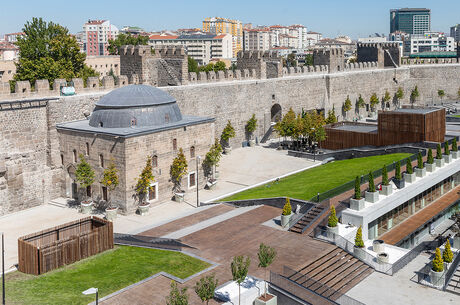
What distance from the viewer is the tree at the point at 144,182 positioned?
80.9 feet

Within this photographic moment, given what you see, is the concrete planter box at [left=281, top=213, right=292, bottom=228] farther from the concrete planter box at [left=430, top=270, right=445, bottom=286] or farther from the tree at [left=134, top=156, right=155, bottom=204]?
the tree at [left=134, top=156, right=155, bottom=204]

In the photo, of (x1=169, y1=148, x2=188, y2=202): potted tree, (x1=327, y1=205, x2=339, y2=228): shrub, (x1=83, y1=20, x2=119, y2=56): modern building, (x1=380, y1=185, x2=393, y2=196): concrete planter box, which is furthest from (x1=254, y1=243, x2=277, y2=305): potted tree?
(x1=83, y1=20, x2=119, y2=56): modern building

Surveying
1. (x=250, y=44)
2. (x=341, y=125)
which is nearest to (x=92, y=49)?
(x=250, y=44)

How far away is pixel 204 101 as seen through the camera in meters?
36.0

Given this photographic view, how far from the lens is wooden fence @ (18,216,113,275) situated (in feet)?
56.5

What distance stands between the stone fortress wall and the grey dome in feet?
7.84

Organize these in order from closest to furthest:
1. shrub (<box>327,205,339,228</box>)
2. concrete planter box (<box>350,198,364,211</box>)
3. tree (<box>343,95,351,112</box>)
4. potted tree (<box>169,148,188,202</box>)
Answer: shrub (<box>327,205,339,228</box>), concrete planter box (<box>350,198,364,211</box>), potted tree (<box>169,148,188,202</box>), tree (<box>343,95,351,112</box>)

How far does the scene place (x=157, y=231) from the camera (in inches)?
838

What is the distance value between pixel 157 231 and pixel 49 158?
9.03 m

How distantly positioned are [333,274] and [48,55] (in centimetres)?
3943

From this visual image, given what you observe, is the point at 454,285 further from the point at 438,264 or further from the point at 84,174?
the point at 84,174

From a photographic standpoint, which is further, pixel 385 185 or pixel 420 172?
pixel 420 172

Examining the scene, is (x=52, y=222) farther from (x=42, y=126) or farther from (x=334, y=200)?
(x=334, y=200)

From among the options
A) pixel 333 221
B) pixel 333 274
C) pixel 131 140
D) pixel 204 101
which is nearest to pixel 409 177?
pixel 333 221
